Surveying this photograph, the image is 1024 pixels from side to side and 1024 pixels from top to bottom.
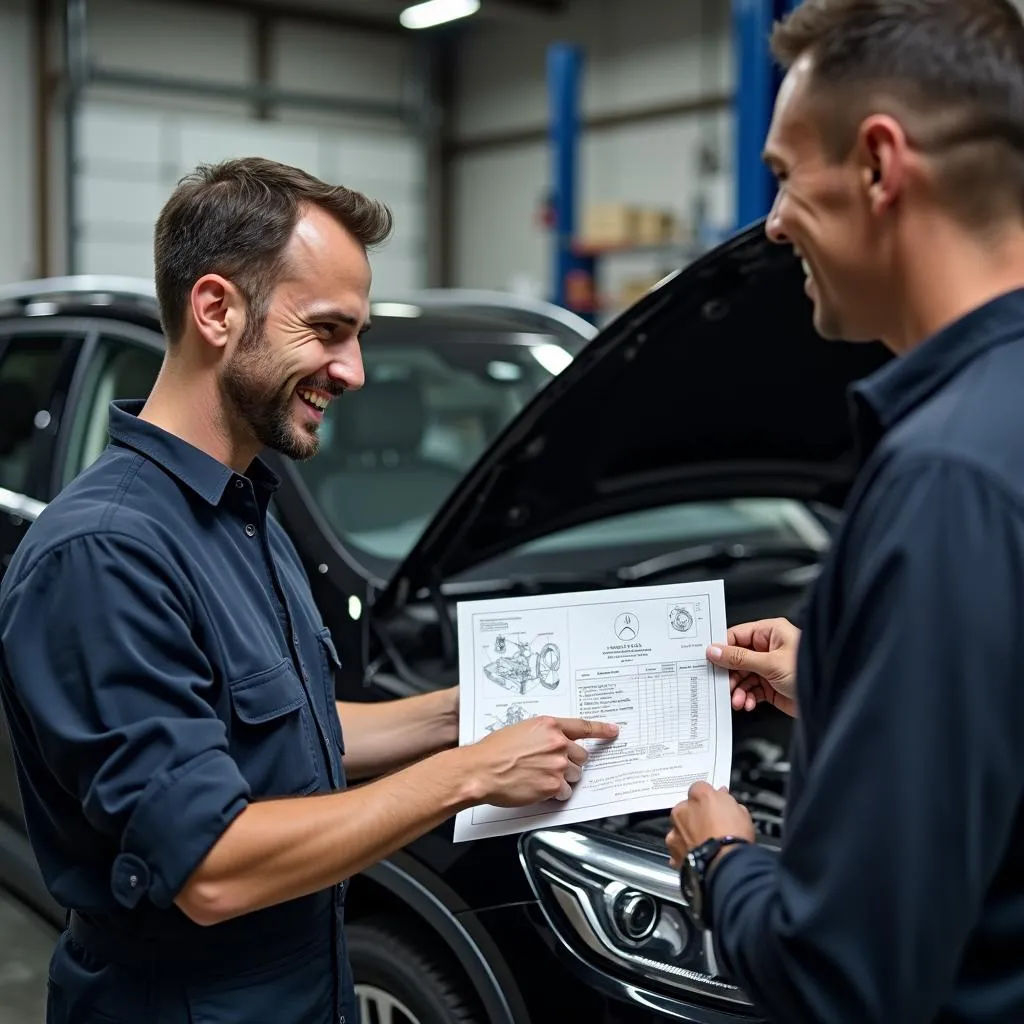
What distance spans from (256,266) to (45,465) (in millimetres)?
1905

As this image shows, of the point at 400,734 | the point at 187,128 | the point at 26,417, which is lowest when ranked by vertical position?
the point at 400,734

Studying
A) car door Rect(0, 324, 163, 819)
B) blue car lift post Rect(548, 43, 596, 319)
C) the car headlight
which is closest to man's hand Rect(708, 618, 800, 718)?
the car headlight

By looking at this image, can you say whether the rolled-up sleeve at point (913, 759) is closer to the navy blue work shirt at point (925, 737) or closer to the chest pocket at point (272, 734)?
the navy blue work shirt at point (925, 737)

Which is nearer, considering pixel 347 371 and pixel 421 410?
pixel 347 371

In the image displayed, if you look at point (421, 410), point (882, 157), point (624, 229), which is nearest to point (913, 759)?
point (882, 157)

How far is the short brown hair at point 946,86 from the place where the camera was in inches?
39.5

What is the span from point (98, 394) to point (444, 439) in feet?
2.82

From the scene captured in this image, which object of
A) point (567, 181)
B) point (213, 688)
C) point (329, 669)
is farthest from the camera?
point (567, 181)

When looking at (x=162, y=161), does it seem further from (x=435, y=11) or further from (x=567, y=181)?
(x=567, y=181)

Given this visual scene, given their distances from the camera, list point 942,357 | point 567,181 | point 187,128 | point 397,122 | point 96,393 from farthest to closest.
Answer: point 397,122 < point 187,128 < point 567,181 < point 96,393 < point 942,357

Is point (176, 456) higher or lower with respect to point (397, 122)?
lower

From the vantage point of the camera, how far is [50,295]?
369 cm

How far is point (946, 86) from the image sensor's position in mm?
1006

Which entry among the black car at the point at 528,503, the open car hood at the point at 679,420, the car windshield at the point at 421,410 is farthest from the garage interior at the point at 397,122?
the open car hood at the point at 679,420
